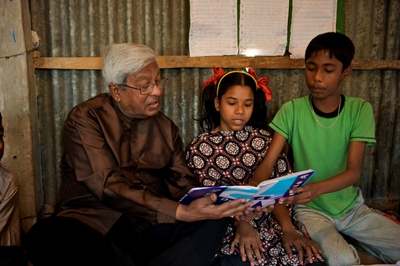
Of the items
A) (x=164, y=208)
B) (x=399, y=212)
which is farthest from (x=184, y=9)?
(x=399, y=212)

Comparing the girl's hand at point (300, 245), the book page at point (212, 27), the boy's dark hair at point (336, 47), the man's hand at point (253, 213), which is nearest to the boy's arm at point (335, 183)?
the man's hand at point (253, 213)

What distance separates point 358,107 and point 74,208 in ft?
6.90

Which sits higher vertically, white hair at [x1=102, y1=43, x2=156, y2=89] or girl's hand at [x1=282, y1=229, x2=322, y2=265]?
white hair at [x1=102, y1=43, x2=156, y2=89]

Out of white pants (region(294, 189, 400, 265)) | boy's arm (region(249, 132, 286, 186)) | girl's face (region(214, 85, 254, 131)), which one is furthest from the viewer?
girl's face (region(214, 85, 254, 131))

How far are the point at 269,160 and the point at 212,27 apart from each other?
126cm

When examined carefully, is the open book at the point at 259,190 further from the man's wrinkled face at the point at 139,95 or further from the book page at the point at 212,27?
the book page at the point at 212,27

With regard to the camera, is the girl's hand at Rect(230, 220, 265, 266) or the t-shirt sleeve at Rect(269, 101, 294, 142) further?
the t-shirt sleeve at Rect(269, 101, 294, 142)

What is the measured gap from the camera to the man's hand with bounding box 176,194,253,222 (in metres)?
2.01

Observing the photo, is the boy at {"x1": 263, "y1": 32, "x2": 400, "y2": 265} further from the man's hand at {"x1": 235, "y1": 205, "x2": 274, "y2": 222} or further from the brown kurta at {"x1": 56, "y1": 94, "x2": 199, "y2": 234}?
the brown kurta at {"x1": 56, "y1": 94, "x2": 199, "y2": 234}

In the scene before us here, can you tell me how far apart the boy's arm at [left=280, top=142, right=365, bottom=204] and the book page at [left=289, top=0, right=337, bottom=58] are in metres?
1.08

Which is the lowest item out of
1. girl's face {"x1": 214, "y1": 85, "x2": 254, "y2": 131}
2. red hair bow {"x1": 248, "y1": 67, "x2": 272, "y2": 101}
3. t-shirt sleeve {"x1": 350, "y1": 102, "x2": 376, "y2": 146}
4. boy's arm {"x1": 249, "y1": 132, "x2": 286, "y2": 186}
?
boy's arm {"x1": 249, "y1": 132, "x2": 286, "y2": 186}

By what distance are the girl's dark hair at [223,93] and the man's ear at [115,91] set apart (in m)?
0.80

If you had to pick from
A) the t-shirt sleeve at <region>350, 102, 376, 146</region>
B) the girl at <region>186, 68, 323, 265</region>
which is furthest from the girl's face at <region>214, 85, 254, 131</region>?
the t-shirt sleeve at <region>350, 102, 376, 146</region>

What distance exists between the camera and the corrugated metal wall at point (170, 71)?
3.10 m
